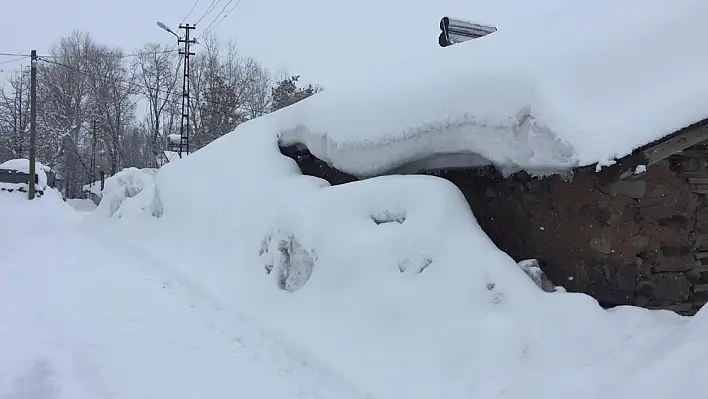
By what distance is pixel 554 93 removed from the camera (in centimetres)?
547

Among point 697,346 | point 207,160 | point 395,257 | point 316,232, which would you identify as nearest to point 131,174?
point 207,160

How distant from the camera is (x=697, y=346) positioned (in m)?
4.01

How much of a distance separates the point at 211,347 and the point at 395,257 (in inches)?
78.5

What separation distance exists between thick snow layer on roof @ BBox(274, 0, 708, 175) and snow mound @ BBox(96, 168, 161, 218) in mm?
7395

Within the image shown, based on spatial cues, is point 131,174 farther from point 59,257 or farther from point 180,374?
point 180,374

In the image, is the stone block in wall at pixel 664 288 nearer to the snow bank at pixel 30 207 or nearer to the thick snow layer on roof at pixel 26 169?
the snow bank at pixel 30 207

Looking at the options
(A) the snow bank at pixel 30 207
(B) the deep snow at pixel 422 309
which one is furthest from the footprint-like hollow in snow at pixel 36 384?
(A) the snow bank at pixel 30 207

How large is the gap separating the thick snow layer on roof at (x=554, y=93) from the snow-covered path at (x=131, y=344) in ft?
9.10

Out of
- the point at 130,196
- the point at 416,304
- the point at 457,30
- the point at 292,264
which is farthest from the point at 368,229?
the point at 130,196

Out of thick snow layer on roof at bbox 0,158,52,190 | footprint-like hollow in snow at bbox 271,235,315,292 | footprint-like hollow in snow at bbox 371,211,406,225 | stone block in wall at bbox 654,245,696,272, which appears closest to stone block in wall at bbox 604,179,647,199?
stone block in wall at bbox 654,245,696,272

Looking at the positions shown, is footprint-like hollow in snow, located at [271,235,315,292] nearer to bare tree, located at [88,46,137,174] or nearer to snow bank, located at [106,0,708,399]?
snow bank, located at [106,0,708,399]

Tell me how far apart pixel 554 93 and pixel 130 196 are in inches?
498

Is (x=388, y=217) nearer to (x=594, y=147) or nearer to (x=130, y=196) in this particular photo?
(x=594, y=147)

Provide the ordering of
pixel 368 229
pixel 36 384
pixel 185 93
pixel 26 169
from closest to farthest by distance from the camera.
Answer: pixel 36 384 < pixel 368 229 < pixel 26 169 < pixel 185 93
